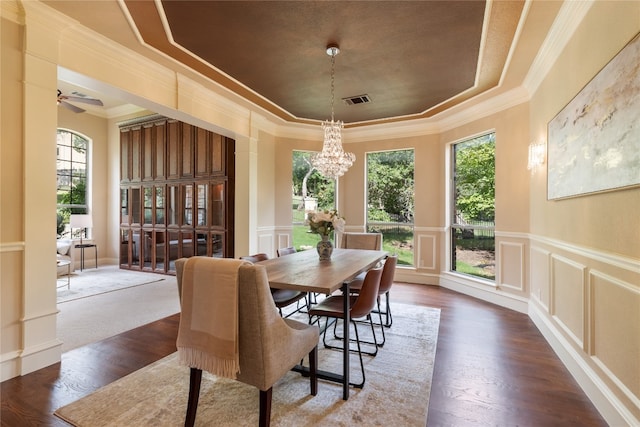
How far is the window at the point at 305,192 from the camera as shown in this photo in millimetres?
5984

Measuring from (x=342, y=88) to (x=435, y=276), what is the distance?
3556mm

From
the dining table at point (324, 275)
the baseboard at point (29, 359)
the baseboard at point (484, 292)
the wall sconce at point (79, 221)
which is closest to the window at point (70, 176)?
the wall sconce at point (79, 221)

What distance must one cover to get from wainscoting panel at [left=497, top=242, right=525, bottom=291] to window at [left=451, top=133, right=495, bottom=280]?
28cm

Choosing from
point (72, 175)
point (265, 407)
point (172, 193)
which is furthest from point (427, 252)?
point (72, 175)

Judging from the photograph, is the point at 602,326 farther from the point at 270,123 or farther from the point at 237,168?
the point at 270,123

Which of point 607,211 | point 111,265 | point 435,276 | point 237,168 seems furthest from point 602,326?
point 111,265

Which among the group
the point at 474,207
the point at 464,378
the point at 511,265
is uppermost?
the point at 474,207

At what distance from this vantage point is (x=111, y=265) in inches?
273

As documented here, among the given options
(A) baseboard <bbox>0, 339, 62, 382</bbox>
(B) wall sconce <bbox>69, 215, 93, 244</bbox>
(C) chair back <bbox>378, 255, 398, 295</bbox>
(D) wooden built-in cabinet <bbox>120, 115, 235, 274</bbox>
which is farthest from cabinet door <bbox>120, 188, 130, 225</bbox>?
(C) chair back <bbox>378, 255, 398, 295</bbox>

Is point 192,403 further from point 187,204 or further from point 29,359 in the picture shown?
point 187,204

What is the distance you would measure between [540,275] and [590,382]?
4.82 feet

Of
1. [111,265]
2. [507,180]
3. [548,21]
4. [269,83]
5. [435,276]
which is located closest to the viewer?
[548,21]

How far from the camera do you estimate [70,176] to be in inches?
264

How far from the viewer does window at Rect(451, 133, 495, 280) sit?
4.55 metres
